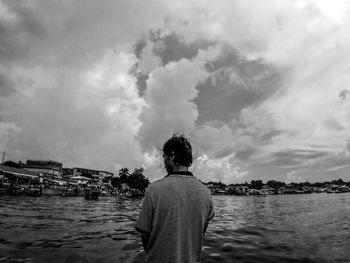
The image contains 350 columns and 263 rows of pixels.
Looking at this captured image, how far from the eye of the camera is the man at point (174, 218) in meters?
2.67

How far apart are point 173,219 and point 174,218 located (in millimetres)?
16

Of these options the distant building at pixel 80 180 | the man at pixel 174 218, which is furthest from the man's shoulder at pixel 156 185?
the distant building at pixel 80 180

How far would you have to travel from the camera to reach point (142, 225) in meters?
2.74

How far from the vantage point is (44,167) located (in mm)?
144250

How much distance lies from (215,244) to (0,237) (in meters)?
12.0

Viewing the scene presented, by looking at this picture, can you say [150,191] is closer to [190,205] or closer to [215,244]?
[190,205]

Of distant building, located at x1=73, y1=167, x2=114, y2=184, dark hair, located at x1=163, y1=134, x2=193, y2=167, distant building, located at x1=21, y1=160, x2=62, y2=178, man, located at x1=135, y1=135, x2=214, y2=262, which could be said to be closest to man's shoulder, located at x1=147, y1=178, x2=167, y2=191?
man, located at x1=135, y1=135, x2=214, y2=262

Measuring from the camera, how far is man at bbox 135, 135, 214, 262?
2670mm

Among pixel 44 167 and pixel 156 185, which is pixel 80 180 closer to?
pixel 44 167

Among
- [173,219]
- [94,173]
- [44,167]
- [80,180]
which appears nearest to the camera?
[173,219]

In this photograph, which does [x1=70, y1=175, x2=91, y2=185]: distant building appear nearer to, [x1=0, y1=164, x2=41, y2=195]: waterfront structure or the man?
[x1=0, y1=164, x2=41, y2=195]: waterfront structure

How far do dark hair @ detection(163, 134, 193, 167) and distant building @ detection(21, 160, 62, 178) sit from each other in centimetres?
14900

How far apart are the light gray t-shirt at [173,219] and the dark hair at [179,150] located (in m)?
0.32

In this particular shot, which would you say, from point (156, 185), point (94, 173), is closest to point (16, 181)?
point (156, 185)
